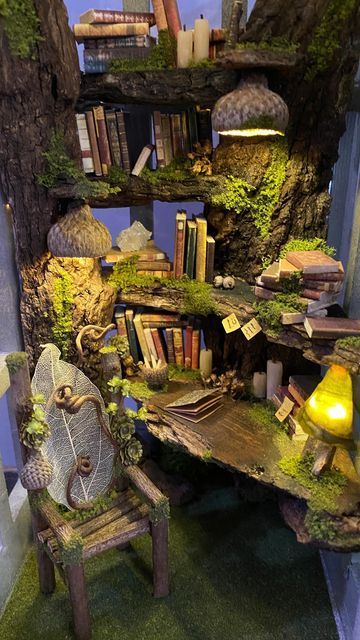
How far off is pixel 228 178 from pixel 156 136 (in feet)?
1.65

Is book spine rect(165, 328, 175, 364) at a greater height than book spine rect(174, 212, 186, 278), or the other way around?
book spine rect(174, 212, 186, 278)

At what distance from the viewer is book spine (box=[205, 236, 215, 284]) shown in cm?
329

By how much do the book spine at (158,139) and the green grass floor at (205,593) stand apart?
241 cm

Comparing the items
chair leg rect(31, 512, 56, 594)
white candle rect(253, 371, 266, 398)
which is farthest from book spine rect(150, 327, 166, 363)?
chair leg rect(31, 512, 56, 594)

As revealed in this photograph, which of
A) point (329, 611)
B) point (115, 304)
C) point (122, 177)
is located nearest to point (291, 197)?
point (122, 177)

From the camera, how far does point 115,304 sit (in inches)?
140

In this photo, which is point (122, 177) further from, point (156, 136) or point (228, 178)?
point (228, 178)

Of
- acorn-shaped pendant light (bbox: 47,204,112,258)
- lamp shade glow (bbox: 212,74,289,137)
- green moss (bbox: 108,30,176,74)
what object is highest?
green moss (bbox: 108,30,176,74)

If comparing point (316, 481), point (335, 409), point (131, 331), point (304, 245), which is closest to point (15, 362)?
point (131, 331)

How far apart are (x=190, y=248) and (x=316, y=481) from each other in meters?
1.58

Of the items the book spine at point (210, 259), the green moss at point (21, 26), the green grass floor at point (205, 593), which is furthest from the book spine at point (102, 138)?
the green grass floor at point (205, 593)

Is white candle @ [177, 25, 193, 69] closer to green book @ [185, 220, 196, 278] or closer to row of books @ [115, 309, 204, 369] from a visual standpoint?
green book @ [185, 220, 196, 278]

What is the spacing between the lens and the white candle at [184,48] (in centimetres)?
271

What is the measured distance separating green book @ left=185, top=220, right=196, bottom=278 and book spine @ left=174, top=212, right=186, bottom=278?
0.03 m
